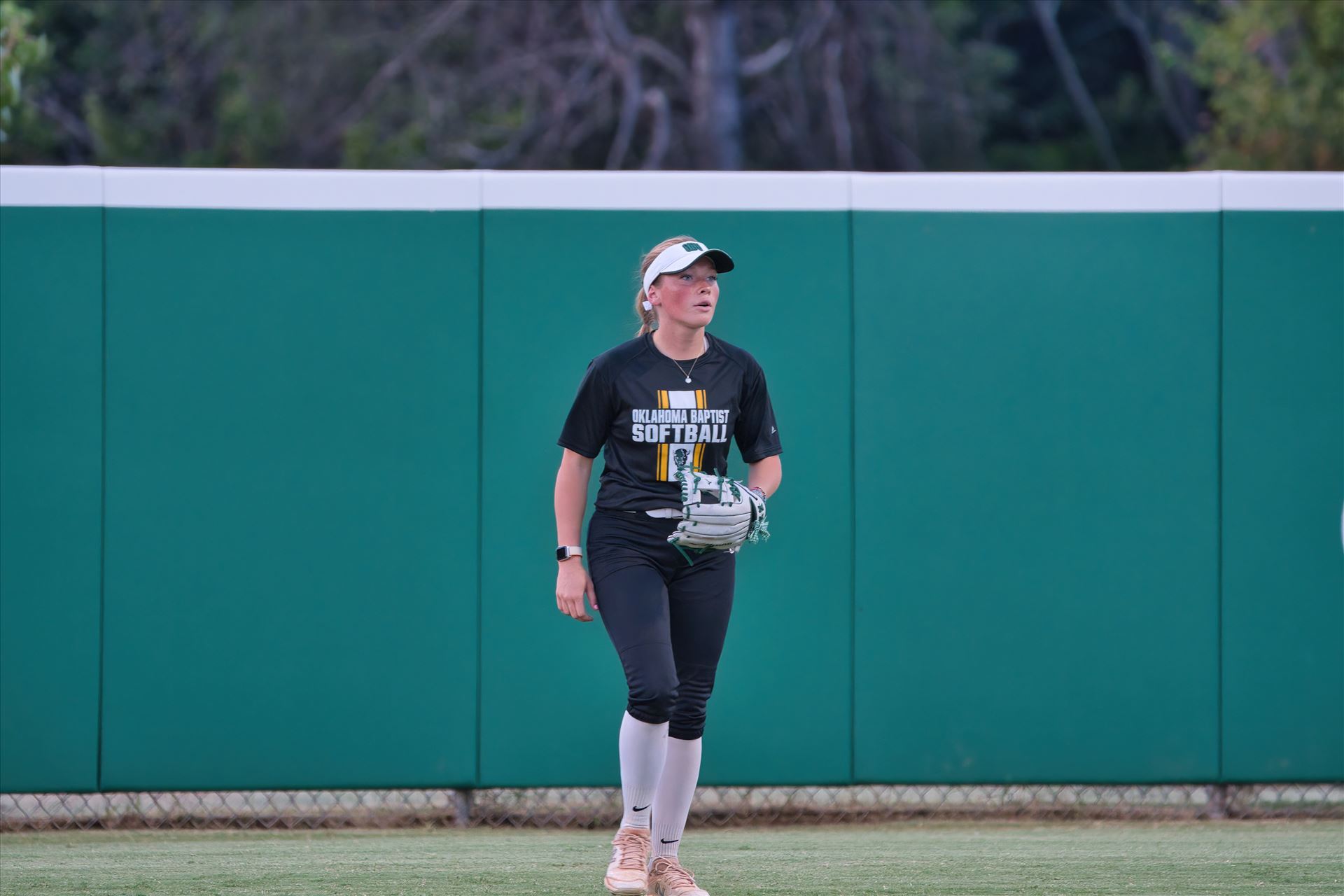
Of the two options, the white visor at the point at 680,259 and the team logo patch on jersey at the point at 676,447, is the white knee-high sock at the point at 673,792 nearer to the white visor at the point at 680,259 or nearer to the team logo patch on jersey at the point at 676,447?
the team logo patch on jersey at the point at 676,447

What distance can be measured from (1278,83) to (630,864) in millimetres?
11442

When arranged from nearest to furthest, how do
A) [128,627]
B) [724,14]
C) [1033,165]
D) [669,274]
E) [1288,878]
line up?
[669,274] < [1288,878] < [128,627] < [724,14] < [1033,165]

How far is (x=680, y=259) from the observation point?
3939 millimetres

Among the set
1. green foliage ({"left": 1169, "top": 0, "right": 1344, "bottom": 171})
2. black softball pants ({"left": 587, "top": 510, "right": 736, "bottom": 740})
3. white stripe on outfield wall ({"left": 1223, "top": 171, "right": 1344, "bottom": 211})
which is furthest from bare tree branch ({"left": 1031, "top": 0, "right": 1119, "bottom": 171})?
black softball pants ({"left": 587, "top": 510, "right": 736, "bottom": 740})

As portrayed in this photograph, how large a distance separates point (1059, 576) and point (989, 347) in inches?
36.9

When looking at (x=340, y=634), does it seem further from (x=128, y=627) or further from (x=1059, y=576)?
(x=1059, y=576)

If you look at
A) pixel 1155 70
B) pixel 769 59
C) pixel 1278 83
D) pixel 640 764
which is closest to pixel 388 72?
pixel 769 59

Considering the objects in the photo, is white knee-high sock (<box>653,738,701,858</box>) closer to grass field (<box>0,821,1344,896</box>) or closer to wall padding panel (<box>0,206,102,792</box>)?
grass field (<box>0,821,1344,896</box>)

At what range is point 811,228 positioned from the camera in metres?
5.54

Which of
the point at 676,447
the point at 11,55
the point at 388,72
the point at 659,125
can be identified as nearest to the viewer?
the point at 676,447

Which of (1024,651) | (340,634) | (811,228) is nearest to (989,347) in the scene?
(811,228)

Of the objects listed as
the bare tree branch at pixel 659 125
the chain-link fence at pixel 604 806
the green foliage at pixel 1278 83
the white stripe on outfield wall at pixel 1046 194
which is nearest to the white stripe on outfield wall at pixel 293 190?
the white stripe on outfield wall at pixel 1046 194

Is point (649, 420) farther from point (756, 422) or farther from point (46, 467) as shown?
point (46, 467)

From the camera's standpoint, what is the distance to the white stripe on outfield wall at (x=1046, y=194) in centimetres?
555
